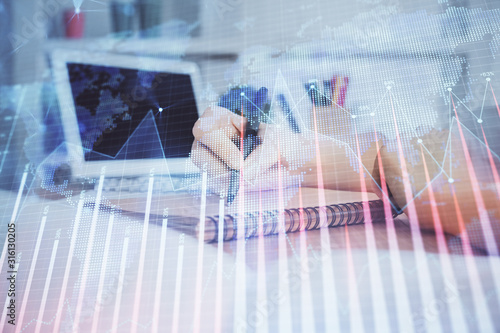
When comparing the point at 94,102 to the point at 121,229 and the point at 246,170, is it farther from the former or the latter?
the point at 246,170

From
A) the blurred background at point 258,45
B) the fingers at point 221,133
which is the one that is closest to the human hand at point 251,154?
the fingers at point 221,133

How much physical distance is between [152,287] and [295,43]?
2.92 feet

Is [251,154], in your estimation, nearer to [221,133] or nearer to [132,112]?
[221,133]

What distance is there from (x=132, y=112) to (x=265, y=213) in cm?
61

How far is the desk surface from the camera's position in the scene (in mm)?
750

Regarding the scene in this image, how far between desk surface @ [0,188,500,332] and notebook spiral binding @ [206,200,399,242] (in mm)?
22

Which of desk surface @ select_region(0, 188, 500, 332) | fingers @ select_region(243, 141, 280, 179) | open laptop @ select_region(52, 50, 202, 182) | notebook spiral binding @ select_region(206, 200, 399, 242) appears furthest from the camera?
open laptop @ select_region(52, 50, 202, 182)

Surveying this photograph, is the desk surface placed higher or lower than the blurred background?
lower

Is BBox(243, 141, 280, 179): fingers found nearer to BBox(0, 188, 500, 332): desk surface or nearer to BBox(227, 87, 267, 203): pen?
BBox(227, 87, 267, 203): pen

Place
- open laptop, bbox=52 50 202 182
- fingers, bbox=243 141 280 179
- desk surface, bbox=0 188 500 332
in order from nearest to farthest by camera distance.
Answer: desk surface, bbox=0 188 500 332, fingers, bbox=243 141 280 179, open laptop, bbox=52 50 202 182
